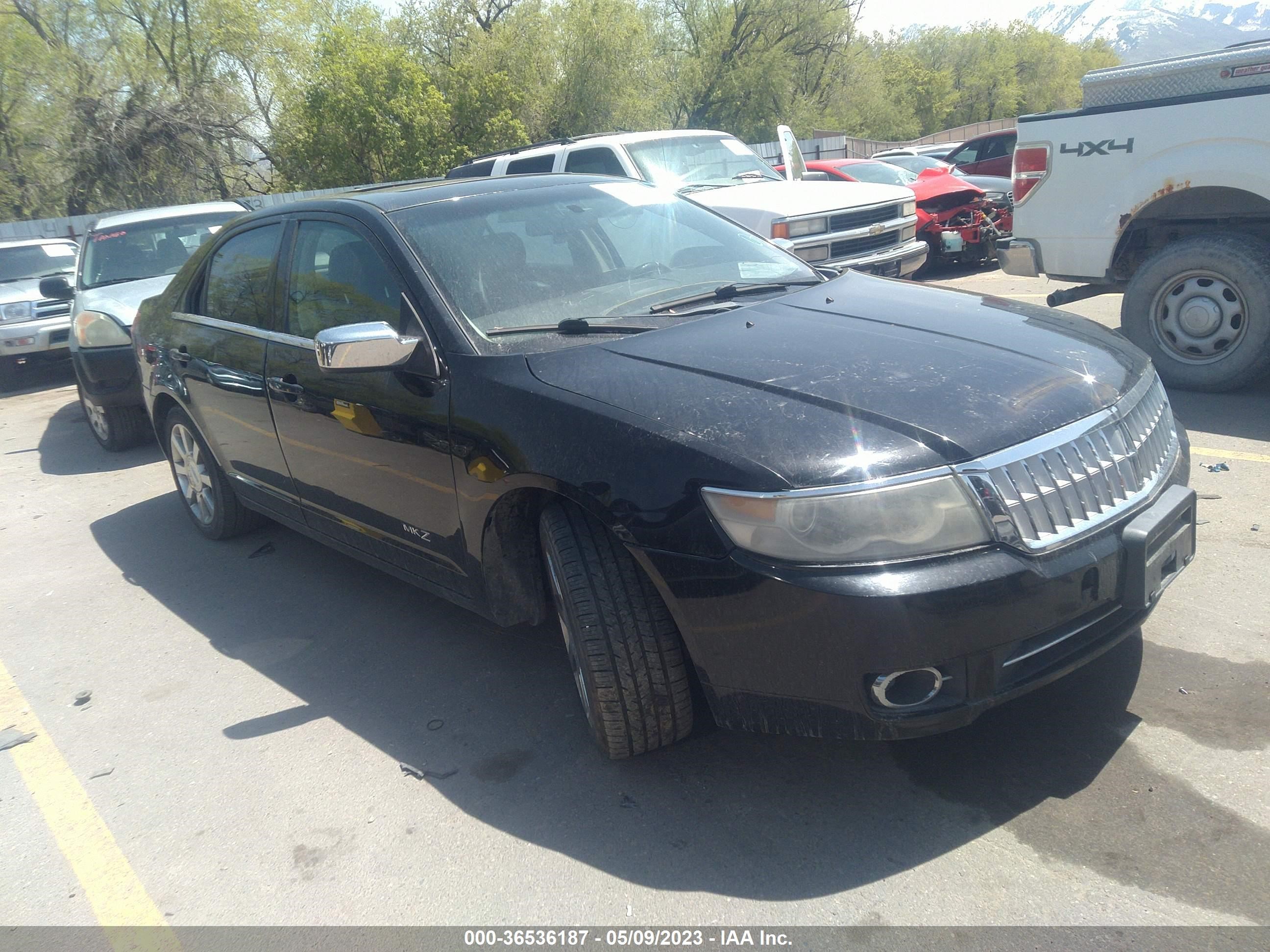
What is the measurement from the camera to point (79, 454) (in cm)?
836

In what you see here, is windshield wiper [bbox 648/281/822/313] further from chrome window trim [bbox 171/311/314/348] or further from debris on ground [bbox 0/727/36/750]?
debris on ground [bbox 0/727/36/750]

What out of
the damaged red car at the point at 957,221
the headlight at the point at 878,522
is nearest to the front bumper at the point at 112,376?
the headlight at the point at 878,522

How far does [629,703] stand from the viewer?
287 centimetres

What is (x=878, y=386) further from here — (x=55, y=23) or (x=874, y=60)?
(x=874, y=60)

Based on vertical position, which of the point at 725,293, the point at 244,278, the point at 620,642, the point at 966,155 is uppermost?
the point at 244,278

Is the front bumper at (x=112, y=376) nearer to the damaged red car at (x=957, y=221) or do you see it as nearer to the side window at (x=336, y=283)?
the side window at (x=336, y=283)

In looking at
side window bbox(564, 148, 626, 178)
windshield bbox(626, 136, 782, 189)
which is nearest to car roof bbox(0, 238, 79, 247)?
side window bbox(564, 148, 626, 178)

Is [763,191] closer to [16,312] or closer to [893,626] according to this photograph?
[893,626]

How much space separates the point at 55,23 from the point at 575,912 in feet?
107

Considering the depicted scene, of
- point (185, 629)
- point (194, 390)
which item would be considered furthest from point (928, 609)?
point (194, 390)

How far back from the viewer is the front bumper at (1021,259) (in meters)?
6.68

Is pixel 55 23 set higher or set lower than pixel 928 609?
higher

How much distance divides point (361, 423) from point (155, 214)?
7.14 meters

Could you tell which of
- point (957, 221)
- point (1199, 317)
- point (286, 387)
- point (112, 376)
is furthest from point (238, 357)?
point (957, 221)
